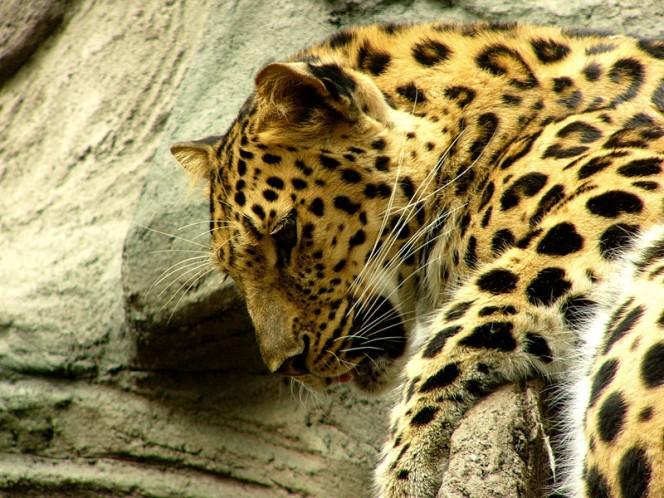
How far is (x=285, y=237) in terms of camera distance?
12.5ft

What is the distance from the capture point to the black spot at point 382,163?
147 inches

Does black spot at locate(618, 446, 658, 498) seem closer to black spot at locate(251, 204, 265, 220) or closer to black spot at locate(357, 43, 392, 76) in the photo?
black spot at locate(251, 204, 265, 220)

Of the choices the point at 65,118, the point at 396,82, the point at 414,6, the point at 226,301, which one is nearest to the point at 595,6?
the point at 414,6

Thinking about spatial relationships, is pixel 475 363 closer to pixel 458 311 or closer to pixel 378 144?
pixel 458 311

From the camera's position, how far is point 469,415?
2930 millimetres

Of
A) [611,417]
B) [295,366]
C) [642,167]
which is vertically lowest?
[295,366]

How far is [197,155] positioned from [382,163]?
2.94ft

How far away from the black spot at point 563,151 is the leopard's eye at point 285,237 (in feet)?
2.86

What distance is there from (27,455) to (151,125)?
1796 mm

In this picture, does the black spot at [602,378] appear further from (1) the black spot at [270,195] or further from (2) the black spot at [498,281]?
(1) the black spot at [270,195]

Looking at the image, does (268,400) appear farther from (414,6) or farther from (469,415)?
(469,415)

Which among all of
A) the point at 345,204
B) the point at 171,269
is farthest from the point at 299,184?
the point at 171,269

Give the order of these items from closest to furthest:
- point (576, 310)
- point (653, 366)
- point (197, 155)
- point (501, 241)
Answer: point (653, 366) → point (576, 310) → point (501, 241) → point (197, 155)

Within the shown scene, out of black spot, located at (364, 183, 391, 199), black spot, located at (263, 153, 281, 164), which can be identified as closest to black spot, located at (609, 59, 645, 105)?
black spot, located at (364, 183, 391, 199)
